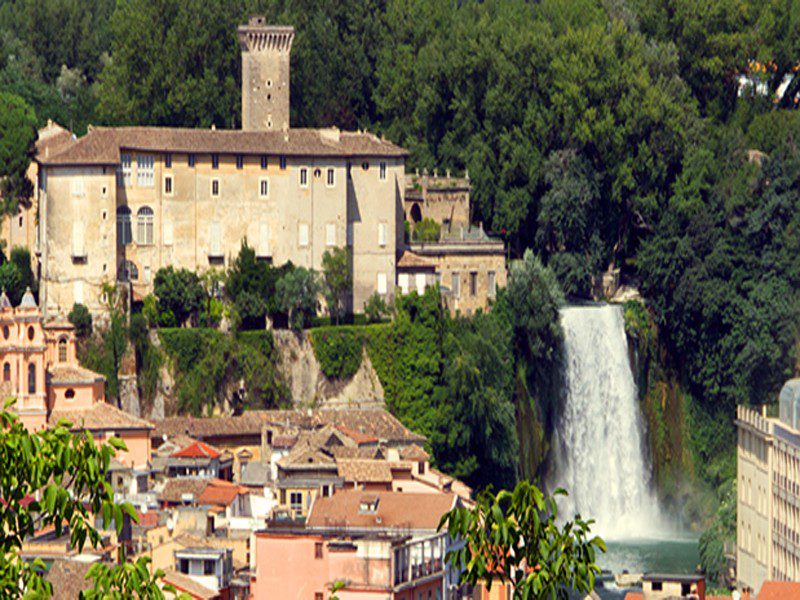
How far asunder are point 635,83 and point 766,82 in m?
12.0

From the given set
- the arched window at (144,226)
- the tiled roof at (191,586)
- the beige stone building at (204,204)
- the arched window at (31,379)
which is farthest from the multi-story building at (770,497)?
the tiled roof at (191,586)

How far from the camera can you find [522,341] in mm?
94750

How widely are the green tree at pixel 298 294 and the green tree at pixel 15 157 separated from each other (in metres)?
10.6

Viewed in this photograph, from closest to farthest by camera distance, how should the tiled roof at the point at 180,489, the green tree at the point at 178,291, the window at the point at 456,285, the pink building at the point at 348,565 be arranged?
the pink building at the point at 348,565 → the tiled roof at the point at 180,489 → the green tree at the point at 178,291 → the window at the point at 456,285

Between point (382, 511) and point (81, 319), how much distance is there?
829 inches

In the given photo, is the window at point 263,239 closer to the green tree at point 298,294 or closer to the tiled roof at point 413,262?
the green tree at point 298,294

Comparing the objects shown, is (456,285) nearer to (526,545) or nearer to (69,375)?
(69,375)

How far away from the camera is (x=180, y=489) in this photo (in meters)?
76.8

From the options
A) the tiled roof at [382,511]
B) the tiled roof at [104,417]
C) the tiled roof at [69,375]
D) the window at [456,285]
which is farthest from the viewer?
the window at [456,285]

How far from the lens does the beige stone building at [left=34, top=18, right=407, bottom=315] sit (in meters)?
86.6

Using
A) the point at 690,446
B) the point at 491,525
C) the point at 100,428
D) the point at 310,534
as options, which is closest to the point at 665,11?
the point at 690,446

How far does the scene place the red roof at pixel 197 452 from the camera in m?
80.7

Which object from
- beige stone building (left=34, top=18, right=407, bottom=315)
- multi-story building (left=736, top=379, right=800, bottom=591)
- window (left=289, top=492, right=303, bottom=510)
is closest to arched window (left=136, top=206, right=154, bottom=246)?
beige stone building (left=34, top=18, right=407, bottom=315)

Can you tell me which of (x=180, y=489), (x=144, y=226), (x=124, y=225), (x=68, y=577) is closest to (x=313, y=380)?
(x=144, y=226)
